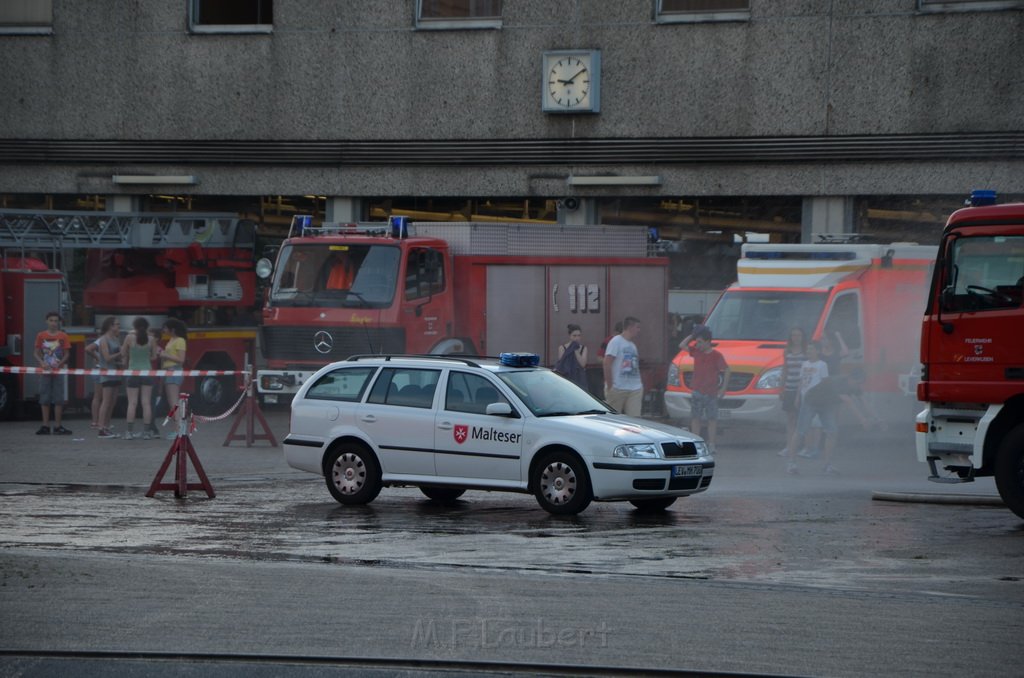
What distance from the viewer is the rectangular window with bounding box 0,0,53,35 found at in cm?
3309

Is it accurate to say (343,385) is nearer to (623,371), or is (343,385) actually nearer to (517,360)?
(517,360)

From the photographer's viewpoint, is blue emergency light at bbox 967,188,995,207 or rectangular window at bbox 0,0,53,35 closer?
blue emergency light at bbox 967,188,995,207

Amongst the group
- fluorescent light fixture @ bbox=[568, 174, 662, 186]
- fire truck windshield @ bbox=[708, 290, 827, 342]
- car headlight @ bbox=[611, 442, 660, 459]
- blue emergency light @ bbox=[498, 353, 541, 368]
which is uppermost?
fluorescent light fixture @ bbox=[568, 174, 662, 186]

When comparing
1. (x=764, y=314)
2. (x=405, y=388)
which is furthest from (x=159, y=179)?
(x=405, y=388)

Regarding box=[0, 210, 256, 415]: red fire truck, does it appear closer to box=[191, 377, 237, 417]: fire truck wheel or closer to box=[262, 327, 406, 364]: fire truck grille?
box=[191, 377, 237, 417]: fire truck wheel

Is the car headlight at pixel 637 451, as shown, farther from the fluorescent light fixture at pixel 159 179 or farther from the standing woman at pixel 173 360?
the fluorescent light fixture at pixel 159 179

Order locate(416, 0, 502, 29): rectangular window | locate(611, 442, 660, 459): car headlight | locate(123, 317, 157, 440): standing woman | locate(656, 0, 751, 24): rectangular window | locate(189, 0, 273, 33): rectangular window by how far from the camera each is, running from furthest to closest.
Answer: locate(189, 0, 273, 33): rectangular window → locate(416, 0, 502, 29): rectangular window → locate(656, 0, 751, 24): rectangular window → locate(123, 317, 157, 440): standing woman → locate(611, 442, 660, 459): car headlight

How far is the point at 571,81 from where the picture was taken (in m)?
30.8

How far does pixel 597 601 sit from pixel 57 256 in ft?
64.8

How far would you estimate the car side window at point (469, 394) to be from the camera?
14.6 metres

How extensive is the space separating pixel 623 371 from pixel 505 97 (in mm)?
11696

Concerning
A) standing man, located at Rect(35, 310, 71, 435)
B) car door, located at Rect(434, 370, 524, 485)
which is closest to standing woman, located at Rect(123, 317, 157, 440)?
standing man, located at Rect(35, 310, 71, 435)

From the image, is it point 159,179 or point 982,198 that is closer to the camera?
point 982,198

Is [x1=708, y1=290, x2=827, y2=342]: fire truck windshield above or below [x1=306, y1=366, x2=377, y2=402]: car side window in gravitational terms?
above
